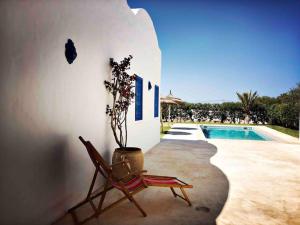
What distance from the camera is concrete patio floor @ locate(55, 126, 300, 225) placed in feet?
11.2

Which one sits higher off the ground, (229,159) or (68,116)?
(68,116)

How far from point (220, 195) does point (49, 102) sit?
3.37 meters

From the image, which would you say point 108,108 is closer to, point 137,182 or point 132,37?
point 137,182

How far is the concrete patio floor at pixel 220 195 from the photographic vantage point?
341 cm

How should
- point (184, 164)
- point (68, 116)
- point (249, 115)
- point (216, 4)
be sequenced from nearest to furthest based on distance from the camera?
point (68, 116)
point (216, 4)
point (184, 164)
point (249, 115)

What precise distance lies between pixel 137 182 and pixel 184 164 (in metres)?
3.53

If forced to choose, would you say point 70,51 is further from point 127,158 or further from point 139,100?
point 139,100

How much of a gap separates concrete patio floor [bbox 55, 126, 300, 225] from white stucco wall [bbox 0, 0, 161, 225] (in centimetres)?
63

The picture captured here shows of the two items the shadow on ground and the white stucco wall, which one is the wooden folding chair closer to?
the shadow on ground

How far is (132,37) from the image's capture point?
7051 millimetres

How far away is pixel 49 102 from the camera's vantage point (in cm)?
314

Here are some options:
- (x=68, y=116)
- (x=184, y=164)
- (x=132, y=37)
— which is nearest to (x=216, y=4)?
(x=132, y=37)

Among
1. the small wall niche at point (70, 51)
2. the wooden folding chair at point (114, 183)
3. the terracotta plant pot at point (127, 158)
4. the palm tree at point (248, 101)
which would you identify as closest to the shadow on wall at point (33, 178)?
the wooden folding chair at point (114, 183)

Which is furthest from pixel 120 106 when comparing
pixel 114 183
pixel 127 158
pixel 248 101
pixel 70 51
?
pixel 248 101
